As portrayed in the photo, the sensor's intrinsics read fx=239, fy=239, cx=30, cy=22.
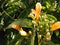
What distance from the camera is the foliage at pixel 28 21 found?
1.72 m

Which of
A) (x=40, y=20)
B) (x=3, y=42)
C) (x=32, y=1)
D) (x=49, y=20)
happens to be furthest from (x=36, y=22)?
(x=3, y=42)

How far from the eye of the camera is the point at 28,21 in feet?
5.82

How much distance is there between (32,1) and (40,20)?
12.6 inches

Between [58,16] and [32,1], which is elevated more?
[32,1]

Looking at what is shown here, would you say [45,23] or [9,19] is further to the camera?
[9,19]

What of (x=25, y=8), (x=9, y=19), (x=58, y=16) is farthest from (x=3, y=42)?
(x=58, y=16)

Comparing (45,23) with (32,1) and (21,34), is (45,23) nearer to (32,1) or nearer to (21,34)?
(21,34)

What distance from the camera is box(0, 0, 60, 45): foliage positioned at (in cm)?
172

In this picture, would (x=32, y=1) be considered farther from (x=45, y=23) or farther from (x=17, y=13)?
(x=45, y=23)

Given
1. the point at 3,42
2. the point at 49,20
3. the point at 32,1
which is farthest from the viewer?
the point at 3,42

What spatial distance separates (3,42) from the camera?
2.18 metres

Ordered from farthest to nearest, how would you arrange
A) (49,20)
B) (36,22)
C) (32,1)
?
(32,1), (49,20), (36,22)

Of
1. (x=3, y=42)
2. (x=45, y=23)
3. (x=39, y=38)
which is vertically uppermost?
(x=45, y=23)

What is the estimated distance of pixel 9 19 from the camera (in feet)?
6.87
